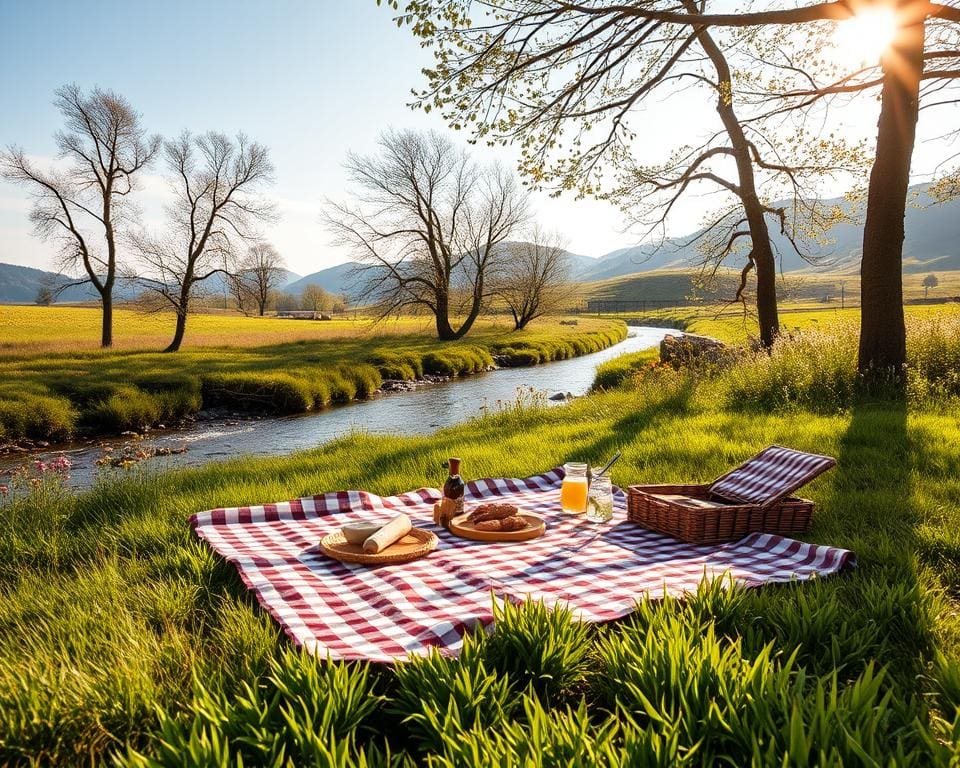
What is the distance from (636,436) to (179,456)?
8453 millimetres

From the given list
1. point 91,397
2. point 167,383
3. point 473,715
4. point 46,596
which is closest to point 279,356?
point 167,383

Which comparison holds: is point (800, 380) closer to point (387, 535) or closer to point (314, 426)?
point (387, 535)

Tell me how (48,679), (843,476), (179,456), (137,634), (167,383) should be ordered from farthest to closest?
(167,383), (179,456), (843,476), (137,634), (48,679)

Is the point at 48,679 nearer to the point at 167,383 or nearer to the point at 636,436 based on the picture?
the point at 636,436

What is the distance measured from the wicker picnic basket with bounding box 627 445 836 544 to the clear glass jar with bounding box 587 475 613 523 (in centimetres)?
15

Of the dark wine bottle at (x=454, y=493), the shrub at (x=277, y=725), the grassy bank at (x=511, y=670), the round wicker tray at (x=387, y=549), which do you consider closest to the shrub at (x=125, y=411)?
the grassy bank at (x=511, y=670)

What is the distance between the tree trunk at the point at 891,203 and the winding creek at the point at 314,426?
654cm

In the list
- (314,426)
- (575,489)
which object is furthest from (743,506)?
(314,426)

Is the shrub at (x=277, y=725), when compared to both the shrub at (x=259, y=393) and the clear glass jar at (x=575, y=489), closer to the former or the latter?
the clear glass jar at (x=575, y=489)

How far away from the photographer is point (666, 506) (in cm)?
436

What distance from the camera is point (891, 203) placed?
8.73 metres

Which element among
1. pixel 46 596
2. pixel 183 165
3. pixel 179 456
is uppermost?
pixel 183 165

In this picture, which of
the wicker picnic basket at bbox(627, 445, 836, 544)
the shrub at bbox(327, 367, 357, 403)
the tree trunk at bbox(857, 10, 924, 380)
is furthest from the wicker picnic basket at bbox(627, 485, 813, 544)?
the shrub at bbox(327, 367, 357, 403)

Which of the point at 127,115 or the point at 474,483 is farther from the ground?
the point at 127,115
